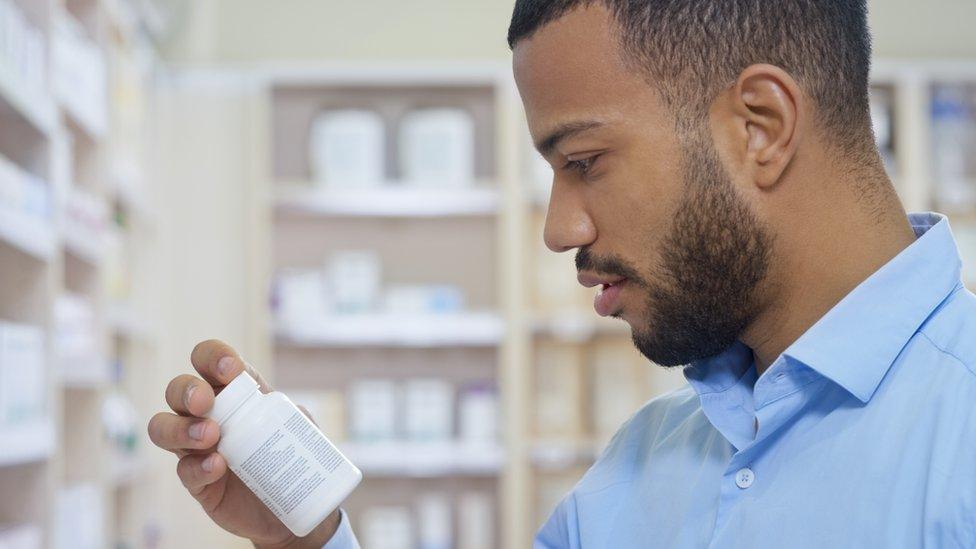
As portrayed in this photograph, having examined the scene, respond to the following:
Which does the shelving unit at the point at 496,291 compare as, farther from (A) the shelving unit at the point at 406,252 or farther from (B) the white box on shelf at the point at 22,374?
(B) the white box on shelf at the point at 22,374

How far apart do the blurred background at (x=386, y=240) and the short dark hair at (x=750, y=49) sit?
9.61 feet

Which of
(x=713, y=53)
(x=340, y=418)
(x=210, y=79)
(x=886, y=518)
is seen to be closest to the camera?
(x=886, y=518)

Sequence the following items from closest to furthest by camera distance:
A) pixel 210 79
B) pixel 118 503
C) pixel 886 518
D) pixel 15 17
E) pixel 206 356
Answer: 1. pixel 886 518
2. pixel 206 356
3. pixel 15 17
4. pixel 118 503
5. pixel 210 79

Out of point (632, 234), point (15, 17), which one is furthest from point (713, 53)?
point (15, 17)

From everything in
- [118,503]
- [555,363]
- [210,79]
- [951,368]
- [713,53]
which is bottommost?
[118,503]

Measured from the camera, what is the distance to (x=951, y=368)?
947mm

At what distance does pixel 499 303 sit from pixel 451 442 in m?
0.56

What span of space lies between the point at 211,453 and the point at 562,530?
0.38m

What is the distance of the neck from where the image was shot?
3.46ft

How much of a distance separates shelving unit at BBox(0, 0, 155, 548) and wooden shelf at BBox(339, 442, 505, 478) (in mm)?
767

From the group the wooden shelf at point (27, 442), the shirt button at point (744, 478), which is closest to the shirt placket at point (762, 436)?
the shirt button at point (744, 478)

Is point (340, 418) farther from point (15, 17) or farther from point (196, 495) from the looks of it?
point (196, 495)

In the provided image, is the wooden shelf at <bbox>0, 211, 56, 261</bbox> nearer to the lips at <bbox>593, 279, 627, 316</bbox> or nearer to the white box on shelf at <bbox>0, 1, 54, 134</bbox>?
the white box on shelf at <bbox>0, 1, 54, 134</bbox>

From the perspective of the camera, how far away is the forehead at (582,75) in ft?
3.60
